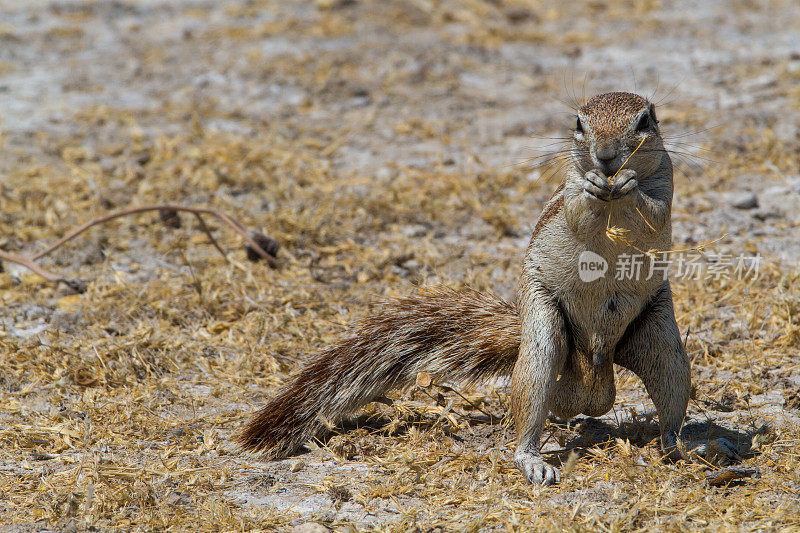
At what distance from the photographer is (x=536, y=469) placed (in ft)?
9.52

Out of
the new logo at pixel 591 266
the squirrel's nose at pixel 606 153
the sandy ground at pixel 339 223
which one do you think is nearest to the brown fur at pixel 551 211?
the new logo at pixel 591 266

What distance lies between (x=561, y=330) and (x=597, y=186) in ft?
1.91

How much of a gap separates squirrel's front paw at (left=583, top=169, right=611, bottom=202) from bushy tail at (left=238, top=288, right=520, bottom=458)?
2.25 feet

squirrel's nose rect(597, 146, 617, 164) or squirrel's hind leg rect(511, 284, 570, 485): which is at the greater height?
squirrel's nose rect(597, 146, 617, 164)

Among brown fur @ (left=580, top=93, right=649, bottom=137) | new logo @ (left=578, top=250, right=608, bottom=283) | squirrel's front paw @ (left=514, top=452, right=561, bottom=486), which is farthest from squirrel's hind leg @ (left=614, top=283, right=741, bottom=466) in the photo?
brown fur @ (left=580, top=93, right=649, bottom=137)

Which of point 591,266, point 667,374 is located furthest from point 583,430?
point 591,266

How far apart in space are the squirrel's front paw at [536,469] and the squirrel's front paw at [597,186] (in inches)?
36.6

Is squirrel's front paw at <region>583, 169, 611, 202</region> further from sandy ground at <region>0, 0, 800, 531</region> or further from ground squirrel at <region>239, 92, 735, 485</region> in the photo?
sandy ground at <region>0, 0, 800, 531</region>

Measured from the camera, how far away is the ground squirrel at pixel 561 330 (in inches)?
111

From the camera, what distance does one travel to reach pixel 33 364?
3797mm

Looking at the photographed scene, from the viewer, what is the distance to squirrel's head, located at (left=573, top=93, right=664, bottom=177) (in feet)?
9.07

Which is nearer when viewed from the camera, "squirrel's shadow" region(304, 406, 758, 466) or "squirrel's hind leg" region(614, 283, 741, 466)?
"squirrel's hind leg" region(614, 283, 741, 466)

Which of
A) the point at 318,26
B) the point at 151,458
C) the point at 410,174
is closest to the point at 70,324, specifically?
the point at 151,458

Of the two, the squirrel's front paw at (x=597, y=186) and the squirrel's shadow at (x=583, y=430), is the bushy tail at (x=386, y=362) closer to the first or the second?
the squirrel's shadow at (x=583, y=430)
